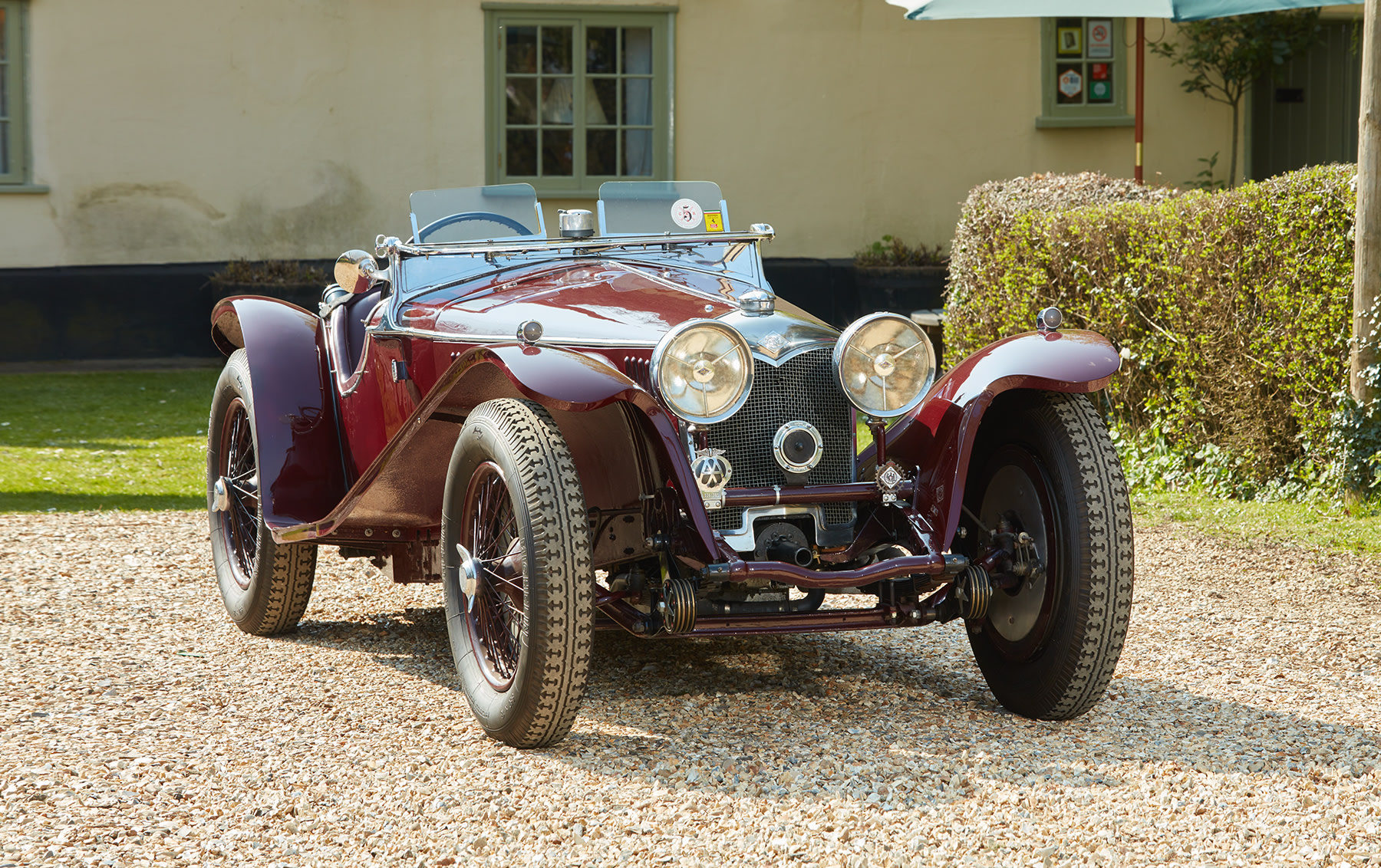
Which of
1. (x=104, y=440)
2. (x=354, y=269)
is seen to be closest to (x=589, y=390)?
(x=354, y=269)

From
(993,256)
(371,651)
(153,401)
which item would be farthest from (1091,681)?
(153,401)

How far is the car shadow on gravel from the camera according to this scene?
10.5 ft

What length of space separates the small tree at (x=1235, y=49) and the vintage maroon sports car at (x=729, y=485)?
9615 millimetres

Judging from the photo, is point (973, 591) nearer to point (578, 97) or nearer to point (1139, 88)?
point (1139, 88)

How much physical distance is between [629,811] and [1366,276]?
4420 mm

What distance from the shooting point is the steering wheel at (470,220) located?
15.1 ft

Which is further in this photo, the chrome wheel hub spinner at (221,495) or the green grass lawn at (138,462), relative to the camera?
the green grass lawn at (138,462)

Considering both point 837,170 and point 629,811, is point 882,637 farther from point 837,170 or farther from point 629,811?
point 837,170

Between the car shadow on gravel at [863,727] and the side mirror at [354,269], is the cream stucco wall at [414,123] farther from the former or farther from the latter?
the car shadow on gravel at [863,727]

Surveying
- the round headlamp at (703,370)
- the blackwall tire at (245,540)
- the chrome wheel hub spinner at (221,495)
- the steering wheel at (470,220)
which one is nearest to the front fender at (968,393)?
the round headlamp at (703,370)

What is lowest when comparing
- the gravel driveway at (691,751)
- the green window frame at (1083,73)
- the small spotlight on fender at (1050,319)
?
the gravel driveway at (691,751)

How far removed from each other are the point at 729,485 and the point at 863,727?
723 mm

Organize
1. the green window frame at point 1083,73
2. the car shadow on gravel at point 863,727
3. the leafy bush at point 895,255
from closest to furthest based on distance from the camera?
the car shadow on gravel at point 863,727 < the leafy bush at point 895,255 < the green window frame at point 1083,73

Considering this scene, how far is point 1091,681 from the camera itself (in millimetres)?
3416
